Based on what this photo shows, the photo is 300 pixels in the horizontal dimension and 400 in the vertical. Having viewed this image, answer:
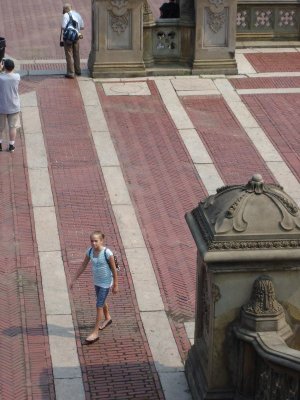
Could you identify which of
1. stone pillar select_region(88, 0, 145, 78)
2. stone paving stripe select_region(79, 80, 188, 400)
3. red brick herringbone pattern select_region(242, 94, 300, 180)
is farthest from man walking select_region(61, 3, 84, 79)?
stone paving stripe select_region(79, 80, 188, 400)

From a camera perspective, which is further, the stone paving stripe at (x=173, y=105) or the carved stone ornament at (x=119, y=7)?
the carved stone ornament at (x=119, y=7)

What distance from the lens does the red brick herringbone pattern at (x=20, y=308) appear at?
1162 cm

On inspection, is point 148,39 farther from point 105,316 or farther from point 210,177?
point 105,316

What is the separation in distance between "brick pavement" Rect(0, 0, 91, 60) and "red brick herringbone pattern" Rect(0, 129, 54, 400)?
880cm

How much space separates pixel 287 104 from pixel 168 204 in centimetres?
579

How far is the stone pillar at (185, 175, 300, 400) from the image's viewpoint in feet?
32.3

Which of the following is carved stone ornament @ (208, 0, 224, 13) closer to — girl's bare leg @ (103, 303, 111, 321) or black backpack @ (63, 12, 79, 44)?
black backpack @ (63, 12, 79, 44)

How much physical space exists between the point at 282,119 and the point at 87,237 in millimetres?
6621

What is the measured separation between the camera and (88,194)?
1670 centimetres

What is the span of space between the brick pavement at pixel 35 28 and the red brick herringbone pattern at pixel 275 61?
4074mm

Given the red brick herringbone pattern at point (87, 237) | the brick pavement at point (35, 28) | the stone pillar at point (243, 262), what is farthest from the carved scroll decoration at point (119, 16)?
the stone pillar at point (243, 262)

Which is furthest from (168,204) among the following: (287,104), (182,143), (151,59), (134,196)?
(151,59)

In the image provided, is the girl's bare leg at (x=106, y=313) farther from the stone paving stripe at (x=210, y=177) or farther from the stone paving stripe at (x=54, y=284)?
the stone paving stripe at (x=210, y=177)

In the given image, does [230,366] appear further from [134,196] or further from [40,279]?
[134,196]
